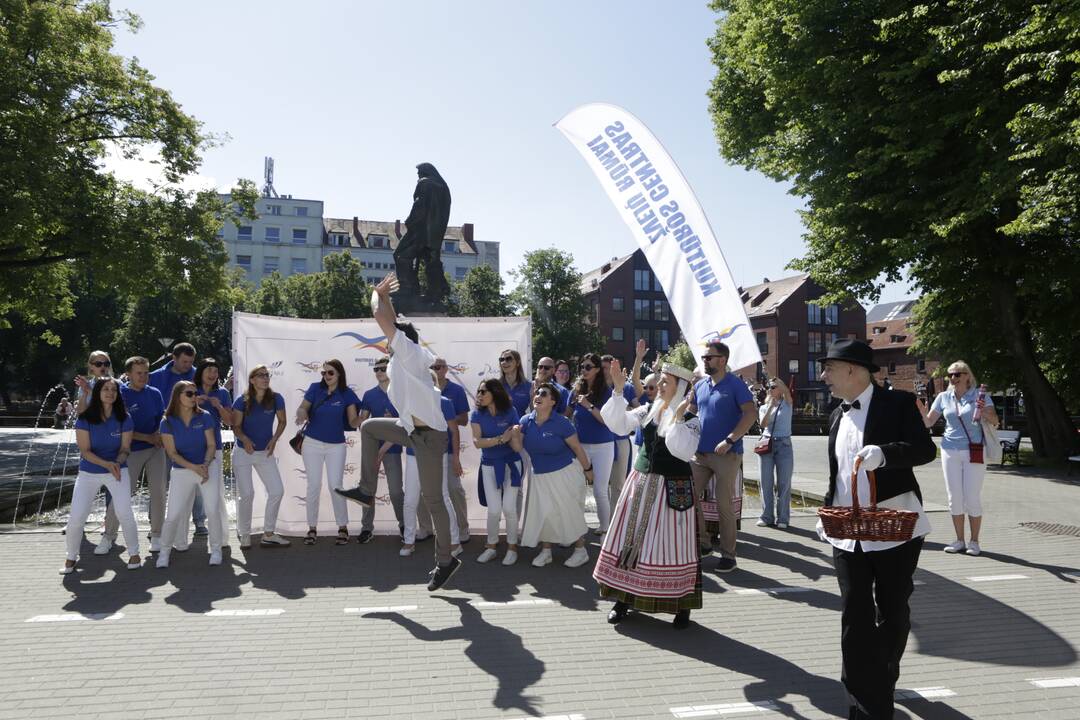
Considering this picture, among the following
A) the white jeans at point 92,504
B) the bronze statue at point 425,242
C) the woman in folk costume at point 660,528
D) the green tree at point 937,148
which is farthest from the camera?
the green tree at point 937,148

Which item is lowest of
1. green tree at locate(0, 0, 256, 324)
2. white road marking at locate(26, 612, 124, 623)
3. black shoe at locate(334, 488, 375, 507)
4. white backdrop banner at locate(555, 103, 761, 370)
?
white road marking at locate(26, 612, 124, 623)

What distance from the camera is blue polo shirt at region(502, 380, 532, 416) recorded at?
8336 millimetres

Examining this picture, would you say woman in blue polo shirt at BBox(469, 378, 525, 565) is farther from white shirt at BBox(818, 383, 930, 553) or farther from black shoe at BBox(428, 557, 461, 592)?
white shirt at BBox(818, 383, 930, 553)

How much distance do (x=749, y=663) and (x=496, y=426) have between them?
3528 mm

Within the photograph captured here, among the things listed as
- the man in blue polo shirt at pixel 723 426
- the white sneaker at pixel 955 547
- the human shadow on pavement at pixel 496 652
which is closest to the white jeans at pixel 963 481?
the white sneaker at pixel 955 547

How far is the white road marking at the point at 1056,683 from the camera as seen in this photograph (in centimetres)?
437

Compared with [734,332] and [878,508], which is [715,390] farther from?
[878,508]

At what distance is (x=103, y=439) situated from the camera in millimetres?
7266

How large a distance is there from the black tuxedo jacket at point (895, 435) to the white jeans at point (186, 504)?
616 cm

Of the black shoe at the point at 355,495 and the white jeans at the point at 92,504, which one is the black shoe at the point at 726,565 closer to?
the black shoe at the point at 355,495

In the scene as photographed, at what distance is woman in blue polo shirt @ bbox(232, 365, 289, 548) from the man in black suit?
20.0ft

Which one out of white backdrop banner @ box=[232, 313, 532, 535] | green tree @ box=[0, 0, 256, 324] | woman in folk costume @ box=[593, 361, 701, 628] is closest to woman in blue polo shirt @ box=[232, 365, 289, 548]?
white backdrop banner @ box=[232, 313, 532, 535]

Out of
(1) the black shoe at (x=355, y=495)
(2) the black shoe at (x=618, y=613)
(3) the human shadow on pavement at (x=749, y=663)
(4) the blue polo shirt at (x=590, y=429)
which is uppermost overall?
(4) the blue polo shirt at (x=590, y=429)

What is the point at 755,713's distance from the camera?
3.98 meters
